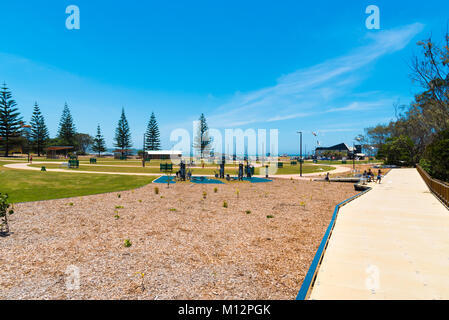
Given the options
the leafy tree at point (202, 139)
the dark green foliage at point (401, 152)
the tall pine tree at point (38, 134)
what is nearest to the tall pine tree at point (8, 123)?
the tall pine tree at point (38, 134)

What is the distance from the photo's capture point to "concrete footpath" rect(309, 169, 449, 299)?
382 cm

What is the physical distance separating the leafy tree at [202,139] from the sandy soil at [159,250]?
83.0 meters

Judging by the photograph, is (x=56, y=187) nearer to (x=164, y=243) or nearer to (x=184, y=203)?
(x=184, y=203)

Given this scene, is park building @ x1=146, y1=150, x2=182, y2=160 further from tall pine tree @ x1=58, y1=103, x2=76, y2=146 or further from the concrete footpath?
the concrete footpath

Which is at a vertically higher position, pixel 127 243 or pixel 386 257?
pixel 386 257

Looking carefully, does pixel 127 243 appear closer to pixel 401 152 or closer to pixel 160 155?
pixel 401 152

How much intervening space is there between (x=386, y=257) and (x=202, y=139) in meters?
92.9

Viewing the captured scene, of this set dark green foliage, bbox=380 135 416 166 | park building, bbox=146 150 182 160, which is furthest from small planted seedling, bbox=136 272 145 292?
park building, bbox=146 150 182 160

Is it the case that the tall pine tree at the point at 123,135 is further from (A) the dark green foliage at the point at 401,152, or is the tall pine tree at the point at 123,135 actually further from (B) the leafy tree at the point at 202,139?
(A) the dark green foliage at the point at 401,152

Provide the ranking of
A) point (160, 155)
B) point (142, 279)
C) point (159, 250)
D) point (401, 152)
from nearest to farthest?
point (142, 279)
point (159, 250)
point (401, 152)
point (160, 155)

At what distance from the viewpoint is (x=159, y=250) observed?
6750 mm

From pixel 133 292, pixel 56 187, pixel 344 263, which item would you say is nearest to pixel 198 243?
pixel 133 292

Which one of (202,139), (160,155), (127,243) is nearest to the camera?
(127,243)

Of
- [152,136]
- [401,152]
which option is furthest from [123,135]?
[401,152]
